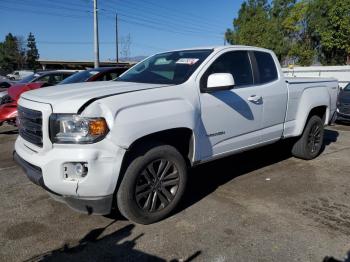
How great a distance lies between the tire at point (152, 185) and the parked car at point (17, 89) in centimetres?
589

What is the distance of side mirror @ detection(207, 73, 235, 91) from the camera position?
13.3 ft

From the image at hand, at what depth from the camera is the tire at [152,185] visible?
354 cm

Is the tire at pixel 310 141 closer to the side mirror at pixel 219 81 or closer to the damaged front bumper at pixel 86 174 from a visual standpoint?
the side mirror at pixel 219 81

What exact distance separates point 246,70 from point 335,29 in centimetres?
2885

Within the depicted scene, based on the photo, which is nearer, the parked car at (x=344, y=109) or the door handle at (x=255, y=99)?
the door handle at (x=255, y=99)

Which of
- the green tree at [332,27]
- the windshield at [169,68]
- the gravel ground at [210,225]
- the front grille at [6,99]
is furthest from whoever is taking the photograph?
the green tree at [332,27]

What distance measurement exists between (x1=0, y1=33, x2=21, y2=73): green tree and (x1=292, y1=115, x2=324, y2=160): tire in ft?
309

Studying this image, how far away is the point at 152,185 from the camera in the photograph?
378cm

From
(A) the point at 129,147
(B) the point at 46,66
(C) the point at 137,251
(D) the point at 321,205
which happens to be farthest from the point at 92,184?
(B) the point at 46,66

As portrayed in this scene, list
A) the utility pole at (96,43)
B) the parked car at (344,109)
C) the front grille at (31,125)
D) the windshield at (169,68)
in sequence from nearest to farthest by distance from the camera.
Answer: the front grille at (31,125), the windshield at (169,68), the parked car at (344,109), the utility pole at (96,43)

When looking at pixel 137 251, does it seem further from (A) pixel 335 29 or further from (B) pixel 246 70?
(A) pixel 335 29

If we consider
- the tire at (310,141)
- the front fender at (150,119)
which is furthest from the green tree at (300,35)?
the front fender at (150,119)

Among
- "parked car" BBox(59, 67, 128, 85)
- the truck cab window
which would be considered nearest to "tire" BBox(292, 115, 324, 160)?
the truck cab window

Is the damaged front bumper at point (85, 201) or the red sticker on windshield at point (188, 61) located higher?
the red sticker on windshield at point (188, 61)
